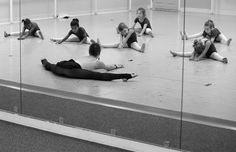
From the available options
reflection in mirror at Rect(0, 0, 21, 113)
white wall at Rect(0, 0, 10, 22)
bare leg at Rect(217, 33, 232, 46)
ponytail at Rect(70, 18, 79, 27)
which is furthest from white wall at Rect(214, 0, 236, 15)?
white wall at Rect(0, 0, 10, 22)

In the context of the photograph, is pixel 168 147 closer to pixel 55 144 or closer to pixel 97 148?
pixel 97 148

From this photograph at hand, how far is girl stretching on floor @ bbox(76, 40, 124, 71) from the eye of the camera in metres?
6.08

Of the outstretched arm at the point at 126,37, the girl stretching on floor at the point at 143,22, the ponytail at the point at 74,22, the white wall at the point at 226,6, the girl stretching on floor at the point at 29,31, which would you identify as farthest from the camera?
the outstretched arm at the point at 126,37

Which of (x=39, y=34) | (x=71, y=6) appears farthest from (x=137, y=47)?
(x=39, y=34)

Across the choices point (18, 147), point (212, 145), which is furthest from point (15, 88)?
point (212, 145)

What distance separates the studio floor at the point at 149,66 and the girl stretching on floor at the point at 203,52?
6cm

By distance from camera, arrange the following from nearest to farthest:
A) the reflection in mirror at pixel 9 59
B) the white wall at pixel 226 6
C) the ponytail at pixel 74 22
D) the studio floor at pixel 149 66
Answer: the white wall at pixel 226 6 < the studio floor at pixel 149 66 < the reflection in mirror at pixel 9 59 < the ponytail at pixel 74 22

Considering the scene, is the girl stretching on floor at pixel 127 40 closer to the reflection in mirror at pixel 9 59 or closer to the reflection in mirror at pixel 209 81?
the reflection in mirror at pixel 9 59

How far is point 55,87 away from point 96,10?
92 centimetres

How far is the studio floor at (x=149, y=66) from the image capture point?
4.86 m

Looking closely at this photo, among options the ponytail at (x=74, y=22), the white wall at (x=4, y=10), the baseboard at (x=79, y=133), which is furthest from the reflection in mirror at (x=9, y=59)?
the ponytail at (x=74, y=22)

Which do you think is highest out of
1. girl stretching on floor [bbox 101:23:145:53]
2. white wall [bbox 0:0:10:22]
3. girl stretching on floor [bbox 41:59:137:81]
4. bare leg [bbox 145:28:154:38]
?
white wall [bbox 0:0:10:22]

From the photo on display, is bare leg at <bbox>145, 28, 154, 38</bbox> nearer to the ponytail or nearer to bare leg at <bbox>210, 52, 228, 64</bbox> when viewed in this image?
the ponytail

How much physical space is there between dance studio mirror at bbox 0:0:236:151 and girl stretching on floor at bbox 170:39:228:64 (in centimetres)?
3
